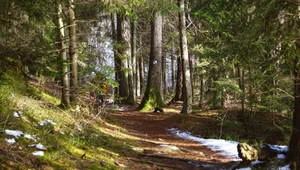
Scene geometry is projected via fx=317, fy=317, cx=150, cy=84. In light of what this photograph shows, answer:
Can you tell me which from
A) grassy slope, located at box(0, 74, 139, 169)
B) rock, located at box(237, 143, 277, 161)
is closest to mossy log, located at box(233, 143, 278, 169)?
rock, located at box(237, 143, 277, 161)

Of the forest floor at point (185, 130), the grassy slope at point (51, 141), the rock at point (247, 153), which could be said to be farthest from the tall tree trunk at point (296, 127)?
the grassy slope at point (51, 141)

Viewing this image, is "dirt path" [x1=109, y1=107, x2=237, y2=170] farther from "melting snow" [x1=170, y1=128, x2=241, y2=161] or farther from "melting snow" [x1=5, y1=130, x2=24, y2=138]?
"melting snow" [x1=5, y1=130, x2=24, y2=138]

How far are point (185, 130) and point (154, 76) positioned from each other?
5123mm

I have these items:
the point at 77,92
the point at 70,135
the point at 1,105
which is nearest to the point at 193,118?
the point at 77,92

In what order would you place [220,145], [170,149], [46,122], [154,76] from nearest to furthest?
[46,122]
[170,149]
[220,145]
[154,76]

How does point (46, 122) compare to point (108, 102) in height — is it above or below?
below

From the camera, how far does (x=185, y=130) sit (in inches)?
430

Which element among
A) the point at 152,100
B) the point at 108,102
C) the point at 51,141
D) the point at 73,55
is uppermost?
the point at 73,55

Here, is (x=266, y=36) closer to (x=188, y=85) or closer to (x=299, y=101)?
(x=299, y=101)

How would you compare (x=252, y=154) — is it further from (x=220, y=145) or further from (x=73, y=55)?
(x=73, y=55)

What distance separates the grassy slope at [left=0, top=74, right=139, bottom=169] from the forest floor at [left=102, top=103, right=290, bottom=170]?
0.58m

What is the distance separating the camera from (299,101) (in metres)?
5.08

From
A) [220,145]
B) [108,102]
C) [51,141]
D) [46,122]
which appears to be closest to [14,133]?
[51,141]

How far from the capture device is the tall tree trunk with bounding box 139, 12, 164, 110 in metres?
15.1
